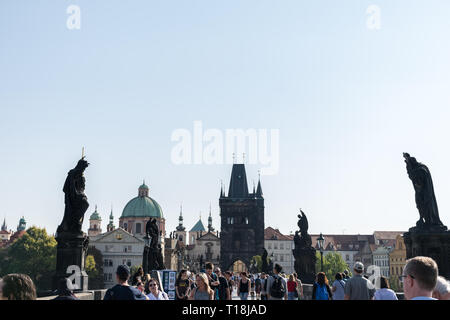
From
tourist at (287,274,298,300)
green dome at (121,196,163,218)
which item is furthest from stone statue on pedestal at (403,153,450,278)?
green dome at (121,196,163,218)

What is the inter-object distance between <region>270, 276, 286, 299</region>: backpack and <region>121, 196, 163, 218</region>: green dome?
126 meters

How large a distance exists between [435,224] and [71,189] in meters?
11.1

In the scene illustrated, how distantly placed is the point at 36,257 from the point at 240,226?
57.7 metres

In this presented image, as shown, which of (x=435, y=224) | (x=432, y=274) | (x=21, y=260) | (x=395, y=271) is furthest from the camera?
(x=395, y=271)

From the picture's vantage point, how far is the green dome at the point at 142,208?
5330 inches

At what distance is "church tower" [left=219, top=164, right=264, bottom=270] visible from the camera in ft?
394

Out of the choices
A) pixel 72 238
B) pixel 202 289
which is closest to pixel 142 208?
pixel 72 238

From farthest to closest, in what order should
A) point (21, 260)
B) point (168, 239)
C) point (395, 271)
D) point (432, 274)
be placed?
point (168, 239)
point (395, 271)
point (21, 260)
point (432, 274)

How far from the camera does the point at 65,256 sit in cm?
1518

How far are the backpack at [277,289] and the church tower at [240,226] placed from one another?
108878 millimetres

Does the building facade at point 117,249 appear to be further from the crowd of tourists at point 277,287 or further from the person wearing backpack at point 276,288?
the person wearing backpack at point 276,288
